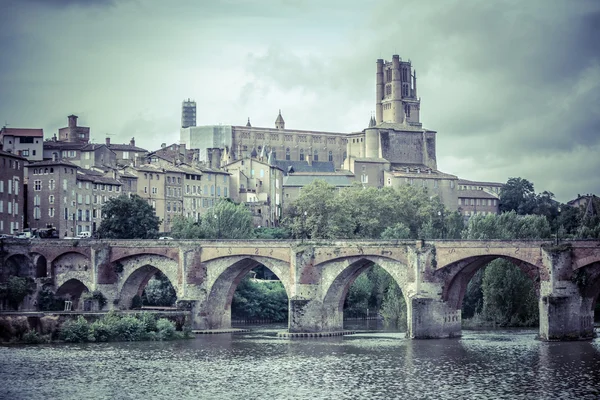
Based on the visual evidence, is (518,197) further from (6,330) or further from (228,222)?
(6,330)

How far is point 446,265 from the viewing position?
8300 cm

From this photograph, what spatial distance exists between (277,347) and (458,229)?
48772mm

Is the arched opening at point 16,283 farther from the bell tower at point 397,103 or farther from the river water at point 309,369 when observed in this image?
the bell tower at point 397,103

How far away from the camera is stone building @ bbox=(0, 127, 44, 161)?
13188cm

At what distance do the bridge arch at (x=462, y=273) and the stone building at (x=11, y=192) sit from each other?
42.7 m

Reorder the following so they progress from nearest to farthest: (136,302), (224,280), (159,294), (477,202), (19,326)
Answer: (19,326)
(224,280)
(136,302)
(159,294)
(477,202)

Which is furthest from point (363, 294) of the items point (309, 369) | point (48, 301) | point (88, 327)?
point (309, 369)

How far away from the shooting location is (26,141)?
13312 cm

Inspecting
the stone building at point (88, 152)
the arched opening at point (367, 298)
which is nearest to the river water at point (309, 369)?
the arched opening at point (367, 298)

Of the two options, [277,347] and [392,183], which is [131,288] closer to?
[277,347]

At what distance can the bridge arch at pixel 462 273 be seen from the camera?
80.9 meters

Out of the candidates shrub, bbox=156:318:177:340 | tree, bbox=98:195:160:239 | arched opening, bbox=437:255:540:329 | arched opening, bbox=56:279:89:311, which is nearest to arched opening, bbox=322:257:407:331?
arched opening, bbox=437:255:540:329

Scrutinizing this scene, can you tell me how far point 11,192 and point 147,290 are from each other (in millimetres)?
15734

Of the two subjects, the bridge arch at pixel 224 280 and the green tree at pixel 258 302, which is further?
the green tree at pixel 258 302
